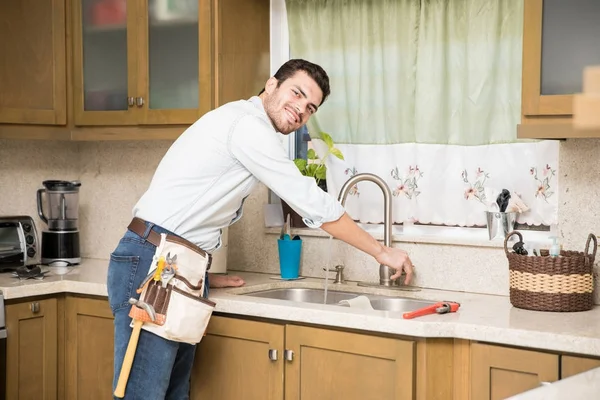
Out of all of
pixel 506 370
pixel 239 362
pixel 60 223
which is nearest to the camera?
pixel 506 370

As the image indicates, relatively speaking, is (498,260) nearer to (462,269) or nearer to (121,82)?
(462,269)

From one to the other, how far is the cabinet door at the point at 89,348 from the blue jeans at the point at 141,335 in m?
0.55

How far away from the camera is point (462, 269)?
2.89 meters

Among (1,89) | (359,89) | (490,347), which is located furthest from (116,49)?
(490,347)

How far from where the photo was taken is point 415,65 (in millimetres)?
3037

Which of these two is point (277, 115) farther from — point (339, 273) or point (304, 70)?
point (339, 273)

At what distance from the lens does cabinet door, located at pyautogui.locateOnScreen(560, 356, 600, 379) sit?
2.11 metres

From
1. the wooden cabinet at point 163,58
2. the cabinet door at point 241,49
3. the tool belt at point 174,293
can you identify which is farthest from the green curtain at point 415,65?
the tool belt at point 174,293

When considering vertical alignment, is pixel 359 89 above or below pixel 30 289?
above

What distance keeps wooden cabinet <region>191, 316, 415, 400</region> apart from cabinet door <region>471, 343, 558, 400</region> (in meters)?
0.18

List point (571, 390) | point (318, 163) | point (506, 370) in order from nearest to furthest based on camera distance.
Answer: point (571, 390) → point (506, 370) → point (318, 163)

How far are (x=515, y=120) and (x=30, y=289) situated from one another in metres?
1.84

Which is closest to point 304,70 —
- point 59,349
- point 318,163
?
point 318,163

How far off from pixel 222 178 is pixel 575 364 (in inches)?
44.0
